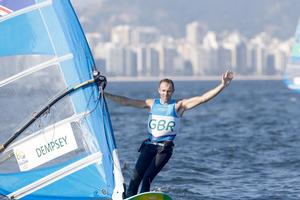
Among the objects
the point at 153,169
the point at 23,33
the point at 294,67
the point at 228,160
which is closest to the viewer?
the point at 23,33

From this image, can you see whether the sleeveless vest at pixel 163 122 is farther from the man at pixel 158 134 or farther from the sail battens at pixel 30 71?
the sail battens at pixel 30 71

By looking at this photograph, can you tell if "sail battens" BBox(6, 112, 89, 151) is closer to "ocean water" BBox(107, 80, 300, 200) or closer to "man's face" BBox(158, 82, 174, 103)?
"man's face" BBox(158, 82, 174, 103)

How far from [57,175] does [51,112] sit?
65 cm

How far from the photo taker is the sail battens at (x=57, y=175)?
32.7 ft

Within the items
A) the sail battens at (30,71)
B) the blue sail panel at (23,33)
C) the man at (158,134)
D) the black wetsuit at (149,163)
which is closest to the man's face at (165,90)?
the man at (158,134)

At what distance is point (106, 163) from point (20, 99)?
1138mm

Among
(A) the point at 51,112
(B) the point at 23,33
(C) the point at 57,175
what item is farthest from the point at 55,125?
(B) the point at 23,33

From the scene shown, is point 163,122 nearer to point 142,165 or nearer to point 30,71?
point 142,165

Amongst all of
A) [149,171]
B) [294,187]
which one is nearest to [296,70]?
[294,187]

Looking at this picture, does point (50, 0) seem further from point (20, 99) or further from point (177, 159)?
point (177, 159)

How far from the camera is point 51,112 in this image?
33.0ft

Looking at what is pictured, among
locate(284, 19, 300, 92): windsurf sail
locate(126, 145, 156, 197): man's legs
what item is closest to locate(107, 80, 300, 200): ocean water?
locate(126, 145, 156, 197): man's legs

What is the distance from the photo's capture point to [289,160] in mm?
18516

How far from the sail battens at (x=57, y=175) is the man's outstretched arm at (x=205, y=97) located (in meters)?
1.02
